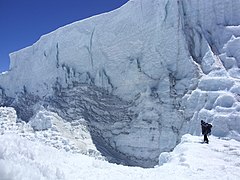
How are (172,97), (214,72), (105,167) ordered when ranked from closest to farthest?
(105,167) < (214,72) < (172,97)

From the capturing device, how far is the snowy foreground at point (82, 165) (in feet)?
11.0

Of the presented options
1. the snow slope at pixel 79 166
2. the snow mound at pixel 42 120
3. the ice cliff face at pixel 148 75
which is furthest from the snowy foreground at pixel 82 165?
the snow mound at pixel 42 120

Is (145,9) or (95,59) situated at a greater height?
(145,9)

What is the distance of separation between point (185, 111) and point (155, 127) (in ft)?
7.43

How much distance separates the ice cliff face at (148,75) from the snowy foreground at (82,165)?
20.8ft

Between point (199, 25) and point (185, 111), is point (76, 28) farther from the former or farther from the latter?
point (185, 111)

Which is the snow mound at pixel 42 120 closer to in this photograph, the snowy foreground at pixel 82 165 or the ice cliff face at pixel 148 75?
the ice cliff face at pixel 148 75

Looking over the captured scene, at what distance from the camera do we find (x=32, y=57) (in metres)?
29.1

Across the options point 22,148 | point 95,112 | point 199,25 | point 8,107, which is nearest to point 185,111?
point 199,25

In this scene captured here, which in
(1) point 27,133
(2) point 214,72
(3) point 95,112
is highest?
(2) point 214,72

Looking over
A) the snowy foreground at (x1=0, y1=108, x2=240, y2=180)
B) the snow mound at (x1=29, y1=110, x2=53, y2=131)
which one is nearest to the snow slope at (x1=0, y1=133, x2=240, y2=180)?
the snowy foreground at (x1=0, y1=108, x2=240, y2=180)

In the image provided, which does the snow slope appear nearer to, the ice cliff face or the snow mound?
the ice cliff face

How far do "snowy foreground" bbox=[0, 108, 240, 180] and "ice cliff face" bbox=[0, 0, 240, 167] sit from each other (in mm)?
6350

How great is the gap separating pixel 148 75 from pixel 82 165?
14952 millimetres
